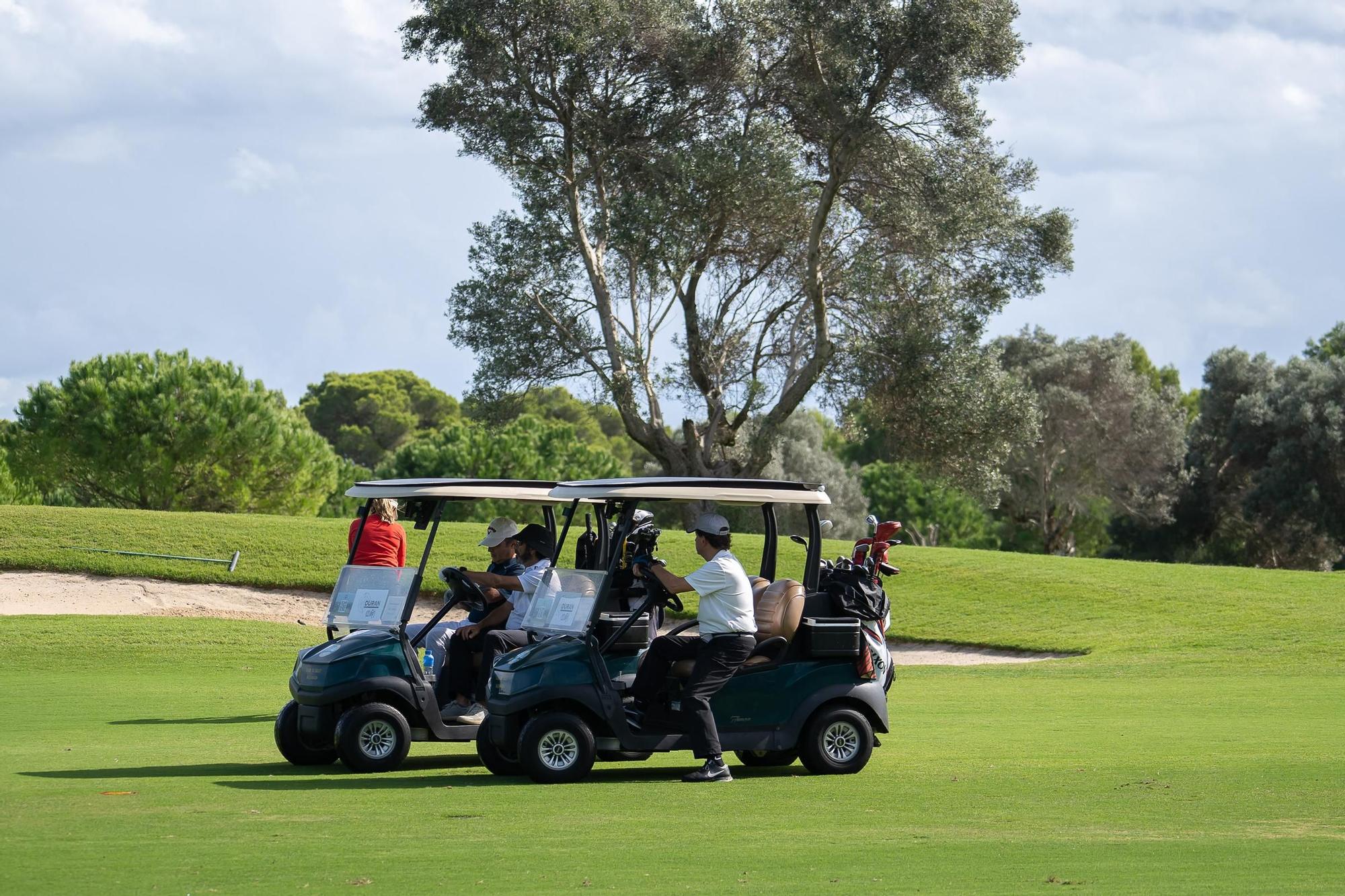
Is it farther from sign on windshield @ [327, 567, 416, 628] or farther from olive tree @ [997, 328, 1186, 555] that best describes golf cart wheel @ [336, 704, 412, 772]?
olive tree @ [997, 328, 1186, 555]

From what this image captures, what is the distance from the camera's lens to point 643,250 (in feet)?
96.8

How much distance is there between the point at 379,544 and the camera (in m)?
12.2

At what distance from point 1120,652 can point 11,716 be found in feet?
56.8

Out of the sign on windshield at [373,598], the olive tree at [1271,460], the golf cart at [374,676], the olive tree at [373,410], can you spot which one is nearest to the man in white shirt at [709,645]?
the golf cart at [374,676]

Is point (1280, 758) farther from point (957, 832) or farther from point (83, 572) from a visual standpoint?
point (83, 572)

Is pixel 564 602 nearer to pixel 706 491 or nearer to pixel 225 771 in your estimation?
pixel 706 491

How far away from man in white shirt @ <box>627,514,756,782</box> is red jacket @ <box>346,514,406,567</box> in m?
2.98

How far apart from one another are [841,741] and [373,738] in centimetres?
314

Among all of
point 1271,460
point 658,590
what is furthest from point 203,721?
point 1271,460

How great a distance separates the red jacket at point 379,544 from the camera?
12094 mm

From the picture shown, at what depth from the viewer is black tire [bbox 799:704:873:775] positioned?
10.1 m

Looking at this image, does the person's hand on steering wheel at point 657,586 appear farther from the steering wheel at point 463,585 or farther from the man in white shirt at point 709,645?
the steering wheel at point 463,585

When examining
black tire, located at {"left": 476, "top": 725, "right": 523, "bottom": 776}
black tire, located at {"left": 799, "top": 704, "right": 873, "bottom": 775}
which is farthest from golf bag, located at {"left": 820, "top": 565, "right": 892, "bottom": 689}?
black tire, located at {"left": 476, "top": 725, "right": 523, "bottom": 776}

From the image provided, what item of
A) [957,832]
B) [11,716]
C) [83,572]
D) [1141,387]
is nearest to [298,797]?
[957,832]
